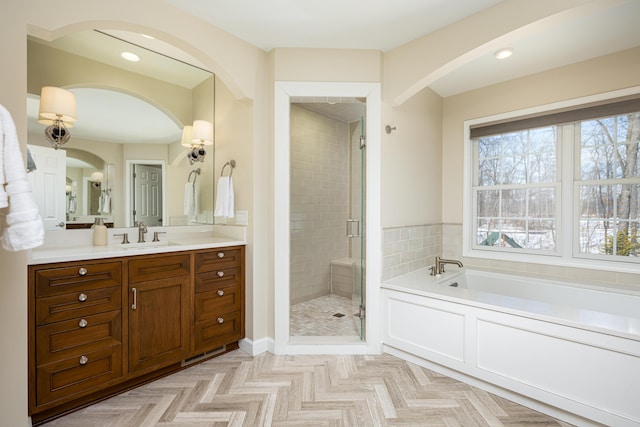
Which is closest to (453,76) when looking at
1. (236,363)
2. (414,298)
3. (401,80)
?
(401,80)

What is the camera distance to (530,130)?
3.01m

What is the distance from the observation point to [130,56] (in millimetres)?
2420

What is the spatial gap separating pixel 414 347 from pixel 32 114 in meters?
3.12

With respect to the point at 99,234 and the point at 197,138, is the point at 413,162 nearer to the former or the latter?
the point at 197,138

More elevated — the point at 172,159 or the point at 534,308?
the point at 172,159

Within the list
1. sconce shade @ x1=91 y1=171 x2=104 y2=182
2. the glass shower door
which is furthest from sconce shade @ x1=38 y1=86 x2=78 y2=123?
the glass shower door

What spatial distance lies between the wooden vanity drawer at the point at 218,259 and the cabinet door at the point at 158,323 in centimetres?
15

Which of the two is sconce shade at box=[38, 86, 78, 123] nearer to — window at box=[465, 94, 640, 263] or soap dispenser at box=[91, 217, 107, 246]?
soap dispenser at box=[91, 217, 107, 246]

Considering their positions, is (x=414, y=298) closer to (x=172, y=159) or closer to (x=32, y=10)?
(x=172, y=159)

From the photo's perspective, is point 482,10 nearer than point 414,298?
Yes

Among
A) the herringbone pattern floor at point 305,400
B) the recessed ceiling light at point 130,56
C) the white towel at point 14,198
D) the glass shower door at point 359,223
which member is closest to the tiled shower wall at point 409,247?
the glass shower door at point 359,223

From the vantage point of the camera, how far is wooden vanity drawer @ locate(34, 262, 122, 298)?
63.9 inches

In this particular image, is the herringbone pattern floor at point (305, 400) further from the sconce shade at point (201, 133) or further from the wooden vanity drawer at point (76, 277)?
the sconce shade at point (201, 133)

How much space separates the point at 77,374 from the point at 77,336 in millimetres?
219
